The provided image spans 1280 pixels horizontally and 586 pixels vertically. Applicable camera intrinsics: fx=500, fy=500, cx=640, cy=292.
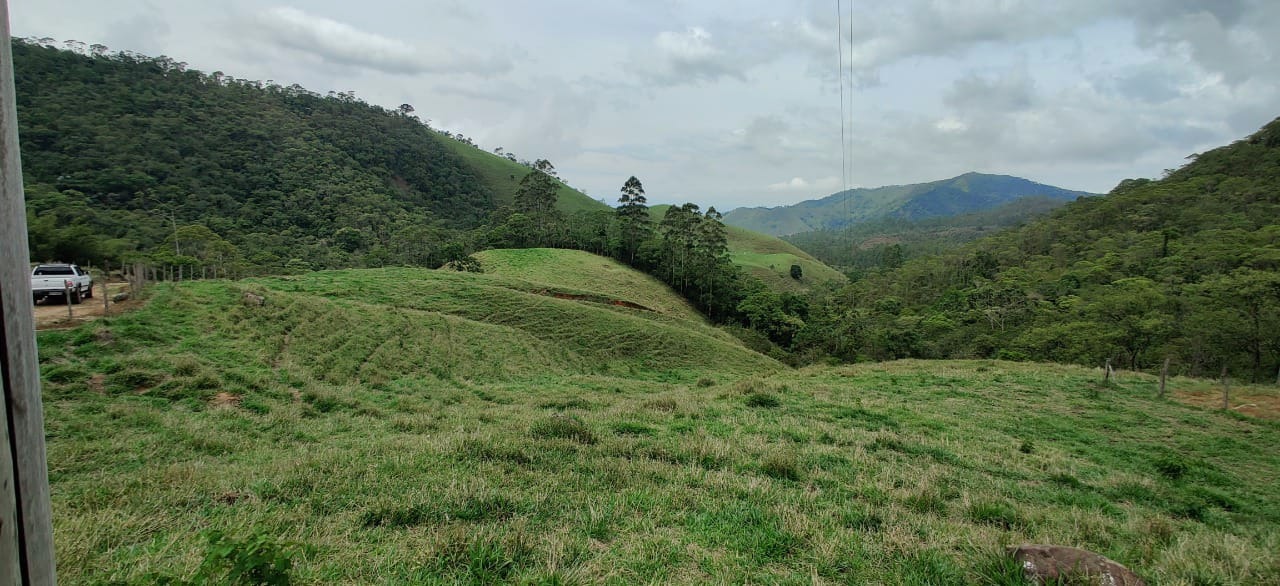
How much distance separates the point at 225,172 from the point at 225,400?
122943mm

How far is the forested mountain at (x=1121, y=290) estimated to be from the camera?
126 ft

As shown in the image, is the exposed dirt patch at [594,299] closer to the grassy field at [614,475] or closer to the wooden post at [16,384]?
the grassy field at [614,475]

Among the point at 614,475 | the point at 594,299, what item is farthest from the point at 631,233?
the point at 614,475

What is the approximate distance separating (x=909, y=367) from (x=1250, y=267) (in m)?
50.7

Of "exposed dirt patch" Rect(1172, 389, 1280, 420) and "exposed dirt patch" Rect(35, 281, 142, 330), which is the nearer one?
"exposed dirt patch" Rect(35, 281, 142, 330)

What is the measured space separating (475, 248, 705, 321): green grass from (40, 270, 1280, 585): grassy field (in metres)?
34.2

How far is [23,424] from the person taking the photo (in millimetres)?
1245

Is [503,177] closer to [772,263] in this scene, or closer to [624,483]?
[772,263]

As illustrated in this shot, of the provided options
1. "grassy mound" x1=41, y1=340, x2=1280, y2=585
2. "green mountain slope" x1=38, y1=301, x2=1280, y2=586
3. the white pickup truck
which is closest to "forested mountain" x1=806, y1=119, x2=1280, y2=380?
"green mountain slope" x1=38, y1=301, x2=1280, y2=586

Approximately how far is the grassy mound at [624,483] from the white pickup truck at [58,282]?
17.1 ft

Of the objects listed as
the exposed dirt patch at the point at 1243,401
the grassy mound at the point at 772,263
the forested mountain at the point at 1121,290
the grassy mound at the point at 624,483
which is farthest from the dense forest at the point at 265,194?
the grassy mound at the point at 624,483

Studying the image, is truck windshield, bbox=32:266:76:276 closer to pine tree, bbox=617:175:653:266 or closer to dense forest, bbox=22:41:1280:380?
dense forest, bbox=22:41:1280:380

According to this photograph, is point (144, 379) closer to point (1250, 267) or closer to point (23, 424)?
point (23, 424)

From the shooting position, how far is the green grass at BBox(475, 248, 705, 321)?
53.5 m
